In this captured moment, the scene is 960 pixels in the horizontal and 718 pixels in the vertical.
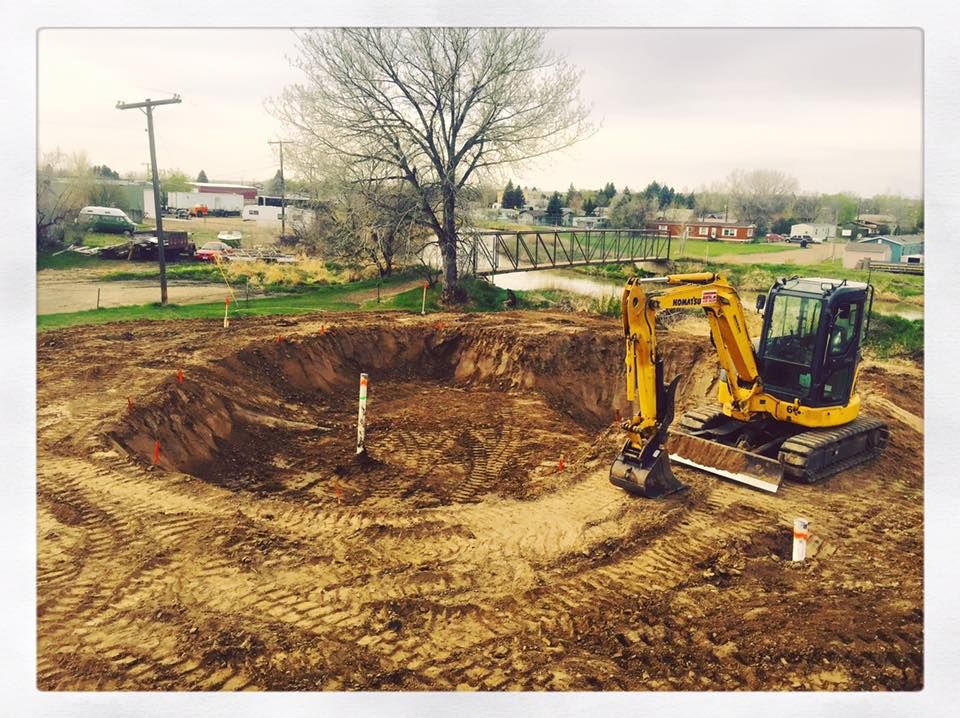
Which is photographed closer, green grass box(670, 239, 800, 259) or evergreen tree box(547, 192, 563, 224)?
green grass box(670, 239, 800, 259)

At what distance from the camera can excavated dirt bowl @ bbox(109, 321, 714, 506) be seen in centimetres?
864

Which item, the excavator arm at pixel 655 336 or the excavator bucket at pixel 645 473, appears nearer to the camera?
the excavator arm at pixel 655 336

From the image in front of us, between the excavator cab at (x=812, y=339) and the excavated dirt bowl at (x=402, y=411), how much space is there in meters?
2.42

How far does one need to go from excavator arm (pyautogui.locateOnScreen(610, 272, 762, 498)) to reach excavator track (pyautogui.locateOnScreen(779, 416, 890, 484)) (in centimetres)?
103

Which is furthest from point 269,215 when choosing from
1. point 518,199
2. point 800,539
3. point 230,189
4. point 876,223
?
point 800,539

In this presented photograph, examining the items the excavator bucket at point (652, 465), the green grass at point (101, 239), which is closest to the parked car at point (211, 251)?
the green grass at point (101, 239)

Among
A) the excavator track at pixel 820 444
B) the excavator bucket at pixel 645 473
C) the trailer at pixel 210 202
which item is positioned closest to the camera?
the excavator bucket at pixel 645 473

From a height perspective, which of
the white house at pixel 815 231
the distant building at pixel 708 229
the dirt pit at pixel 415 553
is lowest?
the dirt pit at pixel 415 553

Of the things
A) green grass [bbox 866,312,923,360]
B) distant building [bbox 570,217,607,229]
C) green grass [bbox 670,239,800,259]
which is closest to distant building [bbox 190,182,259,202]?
distant building [bbox 570,217,607,229]

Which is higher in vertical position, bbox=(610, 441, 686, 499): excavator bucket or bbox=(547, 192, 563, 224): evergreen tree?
bbox=(547, 192, 563, 224): evergreen tree

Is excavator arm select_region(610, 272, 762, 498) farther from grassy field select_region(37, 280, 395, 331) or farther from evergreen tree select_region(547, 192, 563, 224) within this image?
grassy field select_region(37, 280, 395, 331)

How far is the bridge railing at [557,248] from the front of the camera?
1410 centimetres

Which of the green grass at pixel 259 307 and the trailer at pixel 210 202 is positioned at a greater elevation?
the trailer at pixel 210 202

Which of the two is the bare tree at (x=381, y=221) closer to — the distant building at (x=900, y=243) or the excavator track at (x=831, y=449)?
the distant building at (x=900, y=243)
